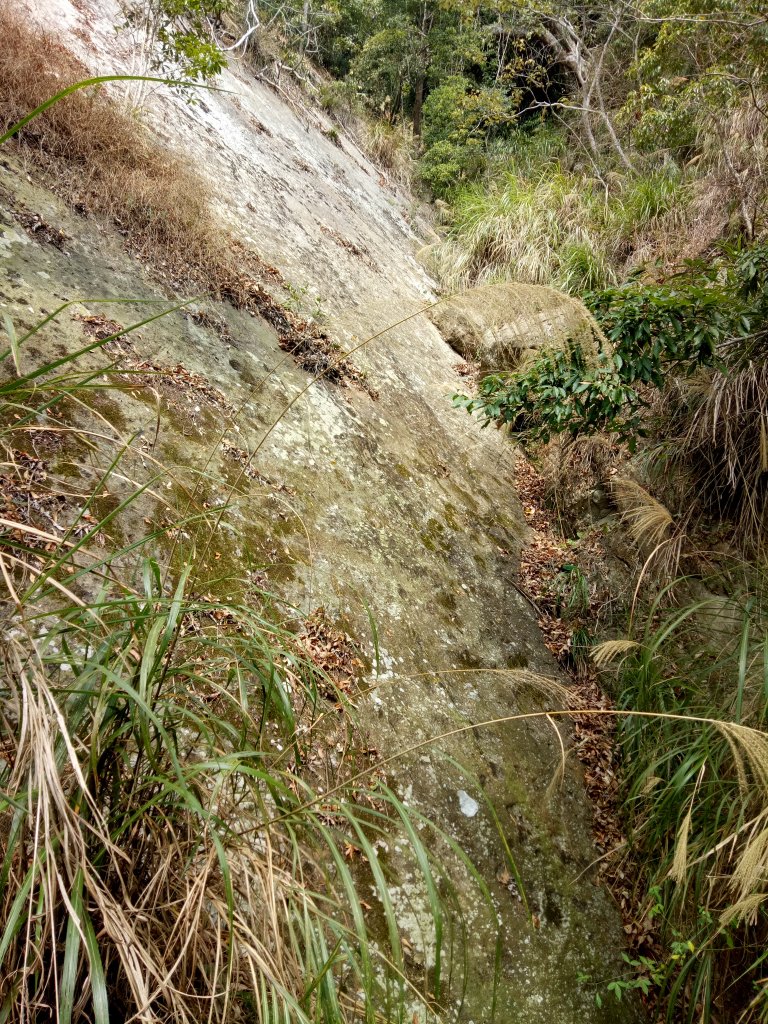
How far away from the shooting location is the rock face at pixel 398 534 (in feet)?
7.62

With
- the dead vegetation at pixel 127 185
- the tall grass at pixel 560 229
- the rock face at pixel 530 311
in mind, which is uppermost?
the dead vegetation at pixel 127 185

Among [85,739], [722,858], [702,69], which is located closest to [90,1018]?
[85,739]

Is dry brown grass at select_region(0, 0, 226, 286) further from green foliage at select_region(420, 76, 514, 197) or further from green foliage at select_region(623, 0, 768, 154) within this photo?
green foliage at select_region(420, 76, 514, 197)

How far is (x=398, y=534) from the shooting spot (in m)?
3.64

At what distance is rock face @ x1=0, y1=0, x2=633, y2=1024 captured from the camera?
2322 millimetres

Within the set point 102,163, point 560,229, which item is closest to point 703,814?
point 102,163

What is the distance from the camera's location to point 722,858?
2113 millimetres

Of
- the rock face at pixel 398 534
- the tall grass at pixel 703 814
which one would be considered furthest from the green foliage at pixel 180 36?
the tall grass at pixel 703 814

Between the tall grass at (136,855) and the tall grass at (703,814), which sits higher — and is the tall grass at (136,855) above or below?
above

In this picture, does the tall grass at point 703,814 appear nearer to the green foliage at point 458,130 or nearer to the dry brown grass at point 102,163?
the dry brown grass at point 102,163

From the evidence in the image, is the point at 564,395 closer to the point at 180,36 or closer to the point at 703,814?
the point at 703,814

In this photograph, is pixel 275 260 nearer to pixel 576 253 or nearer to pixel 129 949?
pixel 576 253

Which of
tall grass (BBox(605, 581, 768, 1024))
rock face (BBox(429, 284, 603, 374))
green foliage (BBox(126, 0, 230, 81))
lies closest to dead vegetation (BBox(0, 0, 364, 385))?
green foliage (BBox(126, 0, 230, 81))

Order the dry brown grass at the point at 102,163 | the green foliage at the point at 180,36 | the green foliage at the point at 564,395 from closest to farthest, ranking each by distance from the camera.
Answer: the green foliage at the point at 564,395 < the dry brown grass at the point at 102,163 < the green foliage at the point at 180,36
